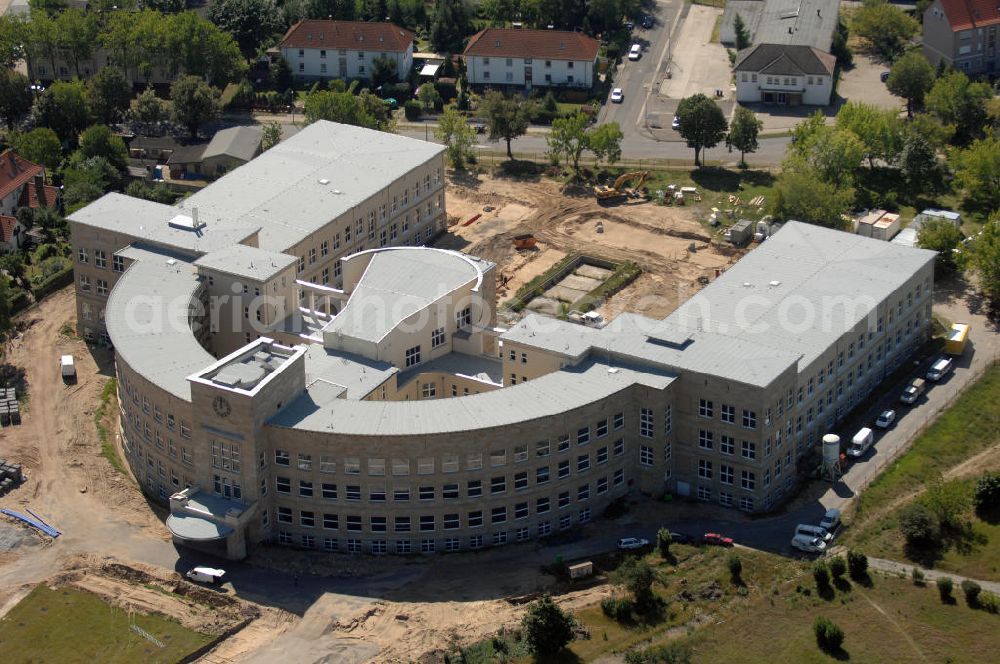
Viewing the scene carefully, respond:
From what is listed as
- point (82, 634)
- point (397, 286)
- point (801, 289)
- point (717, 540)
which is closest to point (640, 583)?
point (717, 540)

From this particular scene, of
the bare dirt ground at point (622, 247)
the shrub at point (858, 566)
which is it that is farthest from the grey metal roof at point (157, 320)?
the shrub at point (858, 566)

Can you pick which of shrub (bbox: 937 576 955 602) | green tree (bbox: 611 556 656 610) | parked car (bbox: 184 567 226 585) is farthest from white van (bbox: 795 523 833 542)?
parked car (bbox: 184 567 226 585)

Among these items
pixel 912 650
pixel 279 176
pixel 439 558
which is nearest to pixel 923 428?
pixel 912 650

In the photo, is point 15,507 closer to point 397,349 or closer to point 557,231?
point 397,349

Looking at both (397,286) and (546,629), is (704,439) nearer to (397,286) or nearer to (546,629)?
(546,629)

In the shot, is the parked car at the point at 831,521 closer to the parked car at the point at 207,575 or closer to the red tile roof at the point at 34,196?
the parked car at the point at 207,575

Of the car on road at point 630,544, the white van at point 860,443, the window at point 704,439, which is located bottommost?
the car on road at point 630,544

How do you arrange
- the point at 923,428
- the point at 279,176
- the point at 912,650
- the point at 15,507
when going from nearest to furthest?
the point at 912,650 → the point at 15,507 → the point at 923,428 → the point at 279,176
